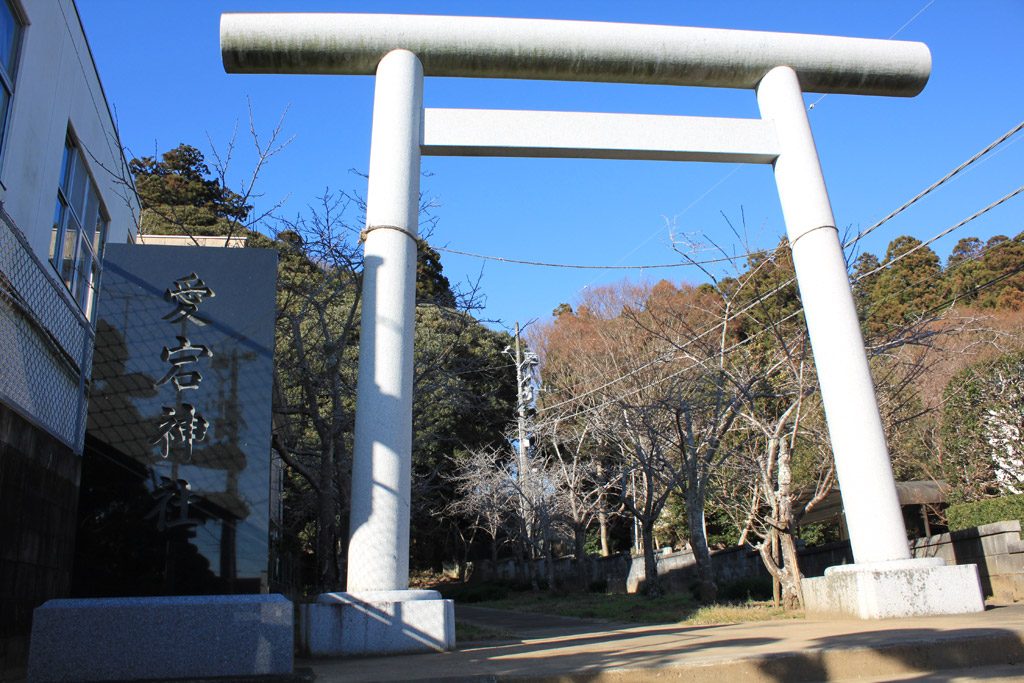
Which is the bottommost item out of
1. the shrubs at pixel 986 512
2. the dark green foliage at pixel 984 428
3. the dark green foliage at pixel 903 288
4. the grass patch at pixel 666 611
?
the grass patch at pixel 666 611

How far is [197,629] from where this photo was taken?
431 cm

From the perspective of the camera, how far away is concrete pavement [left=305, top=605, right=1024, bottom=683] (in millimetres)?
3920

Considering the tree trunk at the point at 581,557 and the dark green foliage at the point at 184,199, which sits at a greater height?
the dark green foliage at the point at 184,199

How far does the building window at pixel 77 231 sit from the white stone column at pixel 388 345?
3.11 meters

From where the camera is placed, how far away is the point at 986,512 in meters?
10.2

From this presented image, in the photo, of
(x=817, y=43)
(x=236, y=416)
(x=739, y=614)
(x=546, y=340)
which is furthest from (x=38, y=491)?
(x=546, y=340)

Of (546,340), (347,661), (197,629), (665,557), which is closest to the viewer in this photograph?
(197,629)

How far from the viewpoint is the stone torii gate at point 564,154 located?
6160 mm

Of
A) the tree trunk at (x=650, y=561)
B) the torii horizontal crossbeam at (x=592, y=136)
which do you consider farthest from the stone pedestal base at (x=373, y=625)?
the tree trunk at (x=650, y=561)

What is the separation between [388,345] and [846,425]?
165 inches

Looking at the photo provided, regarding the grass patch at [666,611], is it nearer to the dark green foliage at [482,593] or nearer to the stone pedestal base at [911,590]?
the stone pedestal base at [911,590]

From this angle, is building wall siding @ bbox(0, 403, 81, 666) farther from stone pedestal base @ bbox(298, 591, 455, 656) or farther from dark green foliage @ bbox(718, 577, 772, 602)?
dark green foliage @ bbox(718, 577, 772, 602)

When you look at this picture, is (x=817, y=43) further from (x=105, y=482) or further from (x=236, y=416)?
(x=105, y=482)

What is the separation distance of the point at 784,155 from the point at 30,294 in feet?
22.7
